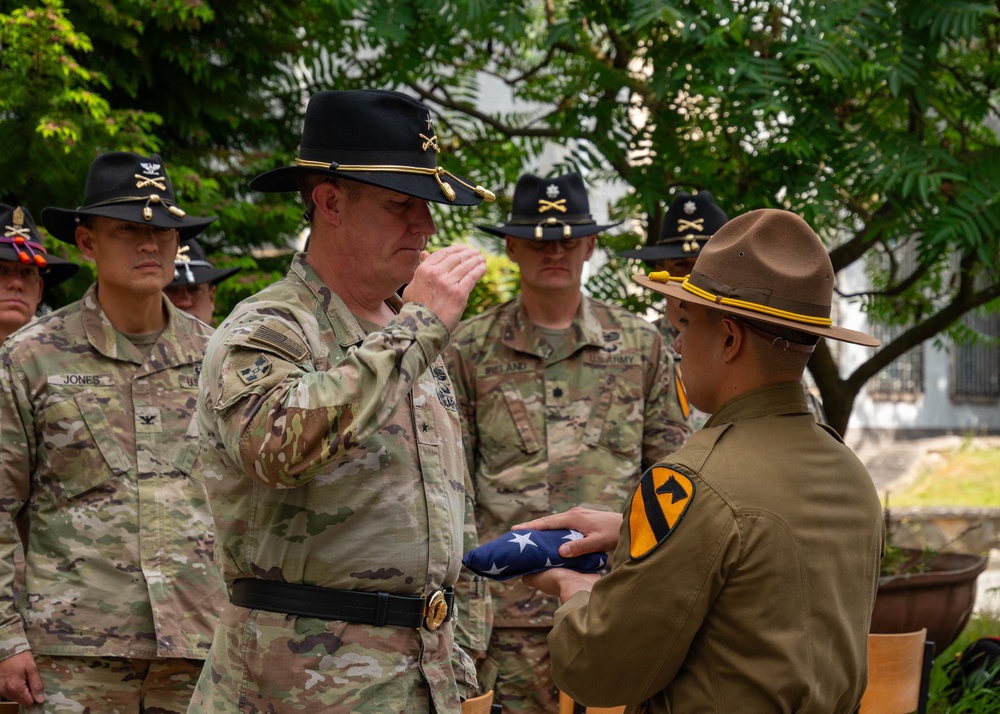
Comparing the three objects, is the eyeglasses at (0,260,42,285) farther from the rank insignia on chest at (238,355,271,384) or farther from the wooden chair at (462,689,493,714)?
the rank insignia on chest at (238,355,271,384)

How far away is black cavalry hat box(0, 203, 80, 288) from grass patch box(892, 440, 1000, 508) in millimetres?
10377

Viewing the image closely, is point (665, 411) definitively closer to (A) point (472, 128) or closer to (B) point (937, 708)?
(B) point (937, 708)

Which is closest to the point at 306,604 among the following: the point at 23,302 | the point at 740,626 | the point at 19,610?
the point at 740,626

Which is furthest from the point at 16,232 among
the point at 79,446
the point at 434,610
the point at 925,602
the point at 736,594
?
the point at 925,602

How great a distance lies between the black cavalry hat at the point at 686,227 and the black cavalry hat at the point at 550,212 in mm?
478

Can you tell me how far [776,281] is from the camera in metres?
2.35

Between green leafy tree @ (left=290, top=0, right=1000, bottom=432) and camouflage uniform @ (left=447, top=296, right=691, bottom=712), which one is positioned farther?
green leafy tree @ (left=290, top=0, right=1000, bottom=432)

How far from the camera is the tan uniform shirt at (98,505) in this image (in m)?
3.97

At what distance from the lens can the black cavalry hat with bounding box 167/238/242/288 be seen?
576cm

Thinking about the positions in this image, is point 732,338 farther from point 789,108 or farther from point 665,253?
point 789,108

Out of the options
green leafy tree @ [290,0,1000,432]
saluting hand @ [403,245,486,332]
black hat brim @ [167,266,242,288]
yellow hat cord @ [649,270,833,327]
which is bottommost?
yellow hat cord @ [649,270,833,327]

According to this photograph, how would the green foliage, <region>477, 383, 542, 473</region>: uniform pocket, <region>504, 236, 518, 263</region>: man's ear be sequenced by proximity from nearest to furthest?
<region>477, 383, 542, 473</region>: uniform pocket < <region>504, 236, 518, 263</region>: man's ear < the green foliage

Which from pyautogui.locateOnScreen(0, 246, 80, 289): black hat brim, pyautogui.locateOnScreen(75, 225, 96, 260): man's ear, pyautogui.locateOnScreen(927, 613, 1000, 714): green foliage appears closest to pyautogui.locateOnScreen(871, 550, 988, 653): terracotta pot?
pyautogui.locateOnScreen(927, 613, 1000, 714): green foliage

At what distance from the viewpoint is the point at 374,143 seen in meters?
2.77
